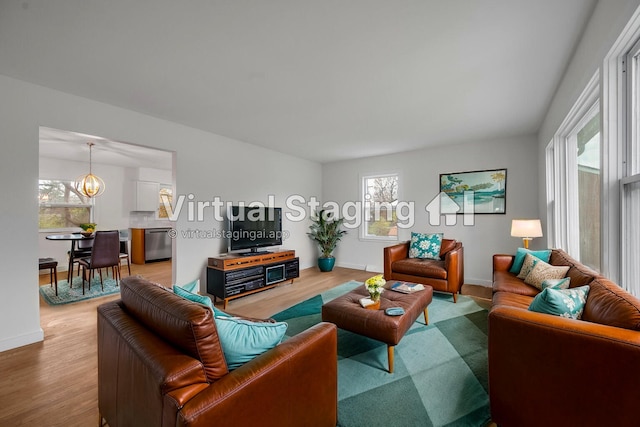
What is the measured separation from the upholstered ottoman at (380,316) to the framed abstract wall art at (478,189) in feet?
8.60

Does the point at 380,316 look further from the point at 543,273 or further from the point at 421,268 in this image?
the point at 421,268

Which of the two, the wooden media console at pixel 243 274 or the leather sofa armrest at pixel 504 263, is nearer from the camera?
the leather sofa armrest at pixel 504 263

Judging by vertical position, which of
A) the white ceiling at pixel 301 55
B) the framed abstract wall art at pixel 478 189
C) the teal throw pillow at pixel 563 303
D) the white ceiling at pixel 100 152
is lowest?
the teal throw pillow at pixel 563 303

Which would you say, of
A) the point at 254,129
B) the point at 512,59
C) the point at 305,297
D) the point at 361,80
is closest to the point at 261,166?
the point at 254,129

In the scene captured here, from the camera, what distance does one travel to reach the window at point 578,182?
2107mm

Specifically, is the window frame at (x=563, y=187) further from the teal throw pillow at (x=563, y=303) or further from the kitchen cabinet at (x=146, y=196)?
the kitchen cabinet at (x=146, y=196)

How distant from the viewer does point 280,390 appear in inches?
42.4

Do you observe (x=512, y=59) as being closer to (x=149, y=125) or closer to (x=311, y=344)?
(x=311, y=344)

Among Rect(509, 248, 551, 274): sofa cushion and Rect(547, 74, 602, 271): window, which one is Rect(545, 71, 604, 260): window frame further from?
Rect(509, 248, 551, 274): sofa cushion

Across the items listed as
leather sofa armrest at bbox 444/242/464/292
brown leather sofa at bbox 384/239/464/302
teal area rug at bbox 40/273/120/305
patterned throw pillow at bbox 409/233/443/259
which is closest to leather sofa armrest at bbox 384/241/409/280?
brown leather sofa at bbox 384/239/464/302

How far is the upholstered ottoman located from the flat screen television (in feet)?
7.06

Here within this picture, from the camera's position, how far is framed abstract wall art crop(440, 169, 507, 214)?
14.0ft

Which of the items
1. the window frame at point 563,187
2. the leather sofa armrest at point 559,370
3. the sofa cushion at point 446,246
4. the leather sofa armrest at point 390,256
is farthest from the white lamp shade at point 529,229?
the leather sofa armrest at point 559,370

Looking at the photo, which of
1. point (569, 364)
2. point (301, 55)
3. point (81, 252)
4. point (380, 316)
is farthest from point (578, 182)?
point (81, 252)
